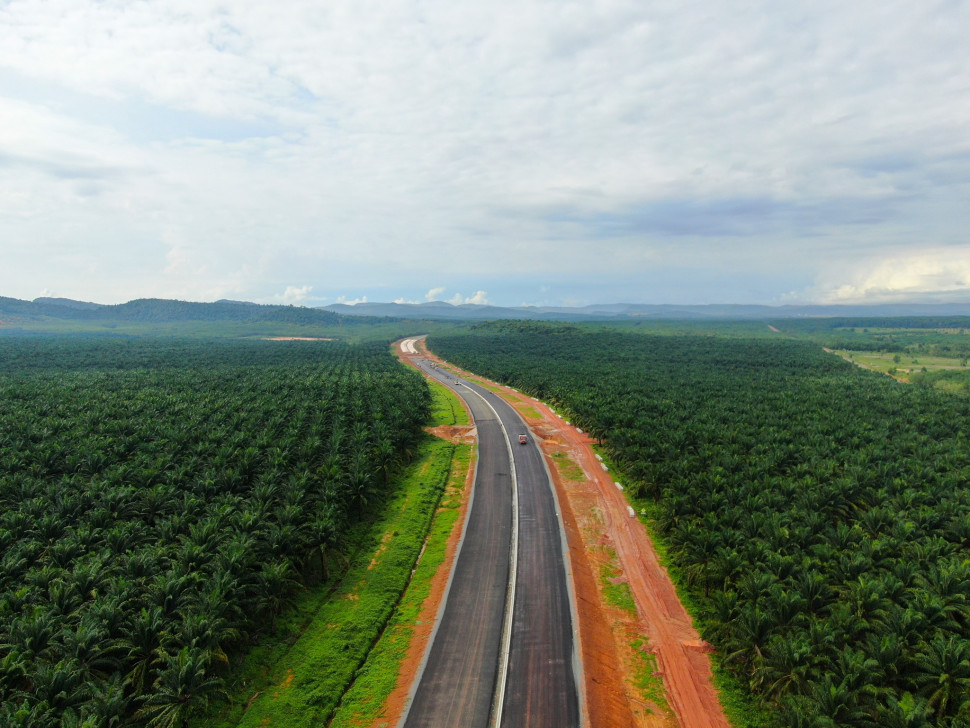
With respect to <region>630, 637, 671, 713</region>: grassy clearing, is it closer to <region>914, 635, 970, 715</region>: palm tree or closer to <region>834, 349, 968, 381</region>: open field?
<region>914, 635, 970, 715</region>: palm tree

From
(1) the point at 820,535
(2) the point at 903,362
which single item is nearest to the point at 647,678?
(1) the point at 820,535

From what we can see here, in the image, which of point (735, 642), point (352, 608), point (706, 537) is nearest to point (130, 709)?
point (352, 608)

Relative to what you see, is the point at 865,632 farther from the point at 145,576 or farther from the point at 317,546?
the point at 145,576

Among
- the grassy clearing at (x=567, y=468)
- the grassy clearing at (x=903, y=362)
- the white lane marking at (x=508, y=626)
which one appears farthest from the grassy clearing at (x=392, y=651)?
the grassy clearing at (x=903, y=362)

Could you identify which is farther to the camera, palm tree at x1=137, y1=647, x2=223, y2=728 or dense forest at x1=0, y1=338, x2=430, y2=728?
dense forest at x1=0, y1=338, x2=430, y2=728

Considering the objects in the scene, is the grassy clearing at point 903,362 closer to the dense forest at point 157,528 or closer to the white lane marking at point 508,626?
the white lane marking at point 508,626

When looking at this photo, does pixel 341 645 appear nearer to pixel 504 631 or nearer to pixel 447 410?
pixel 504 631

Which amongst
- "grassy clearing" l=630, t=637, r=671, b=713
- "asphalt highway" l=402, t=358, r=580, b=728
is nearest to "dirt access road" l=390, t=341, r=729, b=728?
"grassy clearing" l=630, t=637, r=671, b=713
